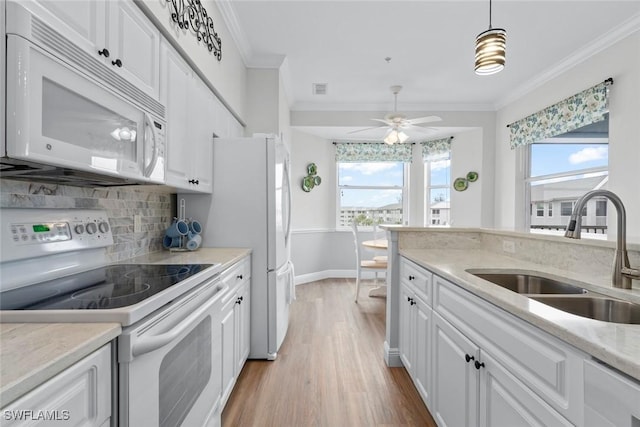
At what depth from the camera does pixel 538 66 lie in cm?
372

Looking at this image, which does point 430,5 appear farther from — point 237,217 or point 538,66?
point 237,217

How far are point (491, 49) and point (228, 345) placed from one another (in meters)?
2.33

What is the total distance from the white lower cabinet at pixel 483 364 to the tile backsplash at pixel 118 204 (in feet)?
5.45

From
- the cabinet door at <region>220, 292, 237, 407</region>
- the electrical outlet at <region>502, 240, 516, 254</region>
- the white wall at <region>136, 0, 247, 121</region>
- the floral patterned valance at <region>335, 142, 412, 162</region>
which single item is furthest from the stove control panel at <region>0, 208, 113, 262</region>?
the floral patterned valance at <region>335, 142, 412, 162</region>

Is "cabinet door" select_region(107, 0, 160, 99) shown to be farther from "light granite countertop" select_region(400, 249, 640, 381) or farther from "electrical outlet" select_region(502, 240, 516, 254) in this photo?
"electrical outlet" select_region(502, 240, 516, 254)

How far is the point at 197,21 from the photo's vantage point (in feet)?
6.76

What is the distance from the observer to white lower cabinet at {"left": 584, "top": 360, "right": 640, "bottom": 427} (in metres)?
0.57

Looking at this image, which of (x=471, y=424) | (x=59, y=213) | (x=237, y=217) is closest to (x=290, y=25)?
(x=237, y=217)

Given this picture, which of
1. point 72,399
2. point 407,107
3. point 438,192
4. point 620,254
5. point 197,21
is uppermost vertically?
point 407,107

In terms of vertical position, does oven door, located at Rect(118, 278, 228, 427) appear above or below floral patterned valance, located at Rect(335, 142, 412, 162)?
below

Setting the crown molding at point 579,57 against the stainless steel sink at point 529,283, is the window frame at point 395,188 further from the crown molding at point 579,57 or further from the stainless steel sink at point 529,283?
the stainless steel sink at point 529,283

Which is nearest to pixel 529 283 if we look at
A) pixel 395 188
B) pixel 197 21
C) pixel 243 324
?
pixel 243 324

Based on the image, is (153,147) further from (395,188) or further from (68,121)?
(395,188)

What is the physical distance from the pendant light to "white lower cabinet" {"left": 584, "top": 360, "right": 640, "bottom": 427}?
1.83 m
